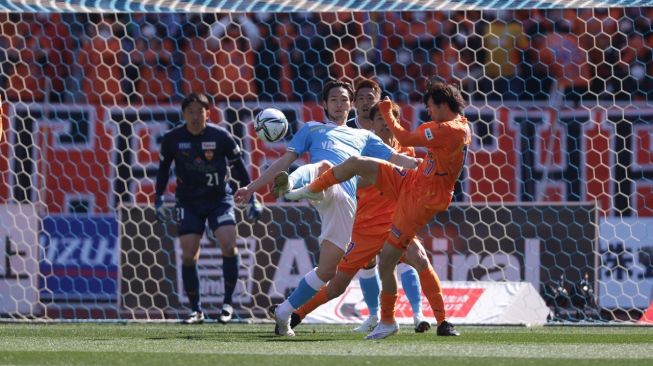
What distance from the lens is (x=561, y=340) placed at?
675cm

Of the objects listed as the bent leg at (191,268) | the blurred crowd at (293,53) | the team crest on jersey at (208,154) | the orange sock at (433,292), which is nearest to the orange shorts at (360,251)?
the orange sock at (433,292)

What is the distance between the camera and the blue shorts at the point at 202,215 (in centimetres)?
888

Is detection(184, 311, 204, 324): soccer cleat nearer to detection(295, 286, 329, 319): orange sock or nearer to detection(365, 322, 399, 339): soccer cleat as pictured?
detection(295, 286, 329, 319): orange sock

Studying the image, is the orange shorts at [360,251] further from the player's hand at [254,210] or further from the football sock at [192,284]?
the football sock at [192,284]

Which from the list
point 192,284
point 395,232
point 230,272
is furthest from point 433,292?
point 192,284

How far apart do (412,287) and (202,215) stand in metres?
1.91

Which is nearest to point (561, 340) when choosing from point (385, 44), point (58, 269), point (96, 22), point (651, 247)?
point (651, 247)

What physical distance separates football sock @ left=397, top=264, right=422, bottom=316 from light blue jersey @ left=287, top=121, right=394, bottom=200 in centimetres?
104

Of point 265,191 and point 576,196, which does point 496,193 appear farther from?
point 265,191

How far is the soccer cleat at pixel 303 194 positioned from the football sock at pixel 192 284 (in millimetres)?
2271

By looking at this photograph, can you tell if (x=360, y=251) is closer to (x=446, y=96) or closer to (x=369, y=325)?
(x=369, y=325)

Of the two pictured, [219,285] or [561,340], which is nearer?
[561,340]

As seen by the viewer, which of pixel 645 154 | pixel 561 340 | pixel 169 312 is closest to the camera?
pixel 561 340

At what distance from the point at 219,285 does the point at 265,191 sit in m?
1.18
